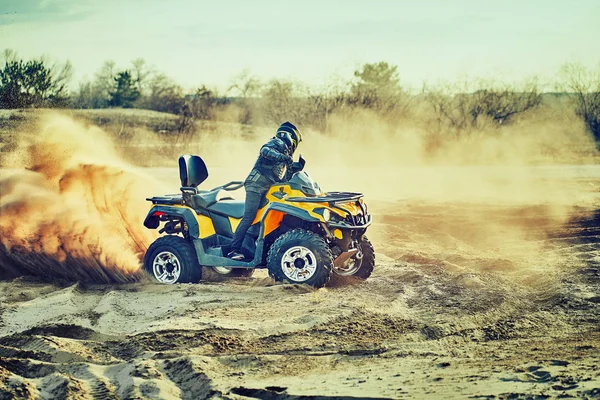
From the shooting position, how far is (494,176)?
29.1 meters

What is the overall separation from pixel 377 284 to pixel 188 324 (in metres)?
3.42

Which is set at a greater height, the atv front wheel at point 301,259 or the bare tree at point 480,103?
the bare tree at point 480,103

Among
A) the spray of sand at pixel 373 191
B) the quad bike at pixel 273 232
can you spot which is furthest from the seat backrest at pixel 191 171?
the spray of sand at pixel 373 191

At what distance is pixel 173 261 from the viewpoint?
36.9ft

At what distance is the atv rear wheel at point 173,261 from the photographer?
36.4 ft

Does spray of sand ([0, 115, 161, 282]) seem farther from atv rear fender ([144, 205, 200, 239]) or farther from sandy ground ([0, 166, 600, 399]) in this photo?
atv rear fender ([144, 205, 200, 239])

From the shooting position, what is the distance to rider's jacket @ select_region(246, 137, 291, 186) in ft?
35.0

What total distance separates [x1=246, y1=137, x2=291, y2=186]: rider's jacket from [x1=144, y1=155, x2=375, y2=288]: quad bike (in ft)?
0.55

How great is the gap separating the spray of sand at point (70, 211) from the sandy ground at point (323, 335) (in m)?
0.49

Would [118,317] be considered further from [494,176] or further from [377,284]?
[494,176]

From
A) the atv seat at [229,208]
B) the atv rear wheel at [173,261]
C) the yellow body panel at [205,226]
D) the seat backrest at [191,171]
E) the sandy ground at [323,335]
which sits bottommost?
the sandy ground at [323,335]

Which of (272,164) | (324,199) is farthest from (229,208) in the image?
(324,199)

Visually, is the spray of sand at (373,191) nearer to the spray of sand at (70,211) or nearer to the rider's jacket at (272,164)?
the spray of sand at (70,211)

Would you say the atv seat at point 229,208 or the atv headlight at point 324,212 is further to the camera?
the atv seat at point 229,208
